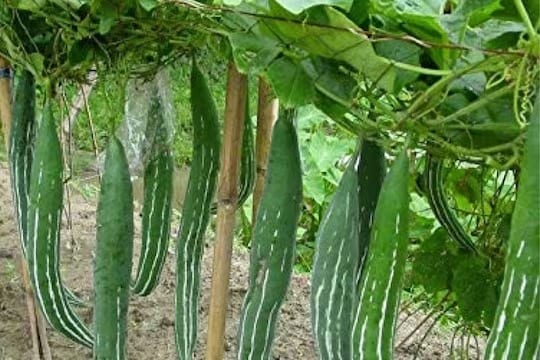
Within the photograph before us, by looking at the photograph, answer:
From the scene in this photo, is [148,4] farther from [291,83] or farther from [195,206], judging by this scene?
[195,206]

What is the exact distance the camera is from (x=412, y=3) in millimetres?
942

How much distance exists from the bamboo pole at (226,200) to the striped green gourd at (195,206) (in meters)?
0.02

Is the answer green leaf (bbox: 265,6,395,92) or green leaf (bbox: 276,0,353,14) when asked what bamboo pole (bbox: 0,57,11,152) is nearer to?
green leaf (bbox: 265,6,395,92)

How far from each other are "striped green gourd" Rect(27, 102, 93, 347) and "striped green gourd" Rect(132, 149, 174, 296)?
0.46 feet

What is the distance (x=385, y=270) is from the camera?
0.93 metres

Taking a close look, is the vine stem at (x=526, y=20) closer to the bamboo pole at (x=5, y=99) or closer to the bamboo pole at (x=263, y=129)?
the bamboo pole at (x=263, y=129)

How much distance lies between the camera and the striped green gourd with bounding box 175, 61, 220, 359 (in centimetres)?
146

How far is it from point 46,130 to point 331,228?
507 mm

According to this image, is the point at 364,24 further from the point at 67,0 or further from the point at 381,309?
the point at 67,0

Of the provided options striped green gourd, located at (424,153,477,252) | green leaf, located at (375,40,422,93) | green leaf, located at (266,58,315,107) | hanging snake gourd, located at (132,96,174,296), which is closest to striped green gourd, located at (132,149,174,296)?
hanging snake gourd, located at (132,96,174,296)

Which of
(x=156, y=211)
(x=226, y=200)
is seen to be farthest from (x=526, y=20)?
(x=156, y=211)

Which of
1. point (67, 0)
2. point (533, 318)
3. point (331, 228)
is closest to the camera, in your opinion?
point (533, 318)

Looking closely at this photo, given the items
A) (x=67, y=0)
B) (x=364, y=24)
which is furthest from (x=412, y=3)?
(x=67, y=0)

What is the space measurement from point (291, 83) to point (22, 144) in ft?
2.15
